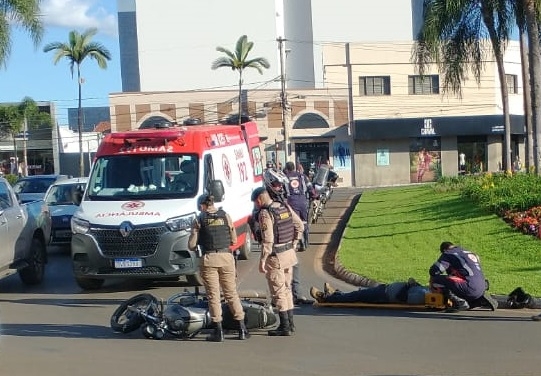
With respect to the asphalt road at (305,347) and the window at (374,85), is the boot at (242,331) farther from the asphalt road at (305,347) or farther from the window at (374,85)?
the window at (374,85)

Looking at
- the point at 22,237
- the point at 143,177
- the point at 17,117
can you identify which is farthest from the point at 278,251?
the point at 17,117

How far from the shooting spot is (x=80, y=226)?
12.9 m

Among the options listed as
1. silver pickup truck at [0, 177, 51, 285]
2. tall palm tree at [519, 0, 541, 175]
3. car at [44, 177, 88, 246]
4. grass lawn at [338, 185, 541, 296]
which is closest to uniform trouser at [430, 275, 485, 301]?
grass lawn at [338, 185, 541, 296]

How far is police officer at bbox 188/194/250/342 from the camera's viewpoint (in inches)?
361

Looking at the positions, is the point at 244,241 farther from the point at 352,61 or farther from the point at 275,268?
the point at 352,61

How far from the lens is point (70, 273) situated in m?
16.2

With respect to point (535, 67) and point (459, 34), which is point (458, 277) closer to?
point (535, 67)

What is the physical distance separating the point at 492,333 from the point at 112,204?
6395 millimetres

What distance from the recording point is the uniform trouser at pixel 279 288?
9.42 meters

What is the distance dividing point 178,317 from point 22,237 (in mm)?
5670

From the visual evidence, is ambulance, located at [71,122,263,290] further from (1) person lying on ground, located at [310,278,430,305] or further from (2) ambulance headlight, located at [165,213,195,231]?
(1) person lying on ground, located at [310,278,430,305]

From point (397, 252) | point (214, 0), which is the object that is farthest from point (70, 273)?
point (214, 0)

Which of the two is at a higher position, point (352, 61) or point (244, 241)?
point (352, 61)

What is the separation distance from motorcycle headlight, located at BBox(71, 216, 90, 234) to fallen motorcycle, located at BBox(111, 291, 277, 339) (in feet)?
10.6
